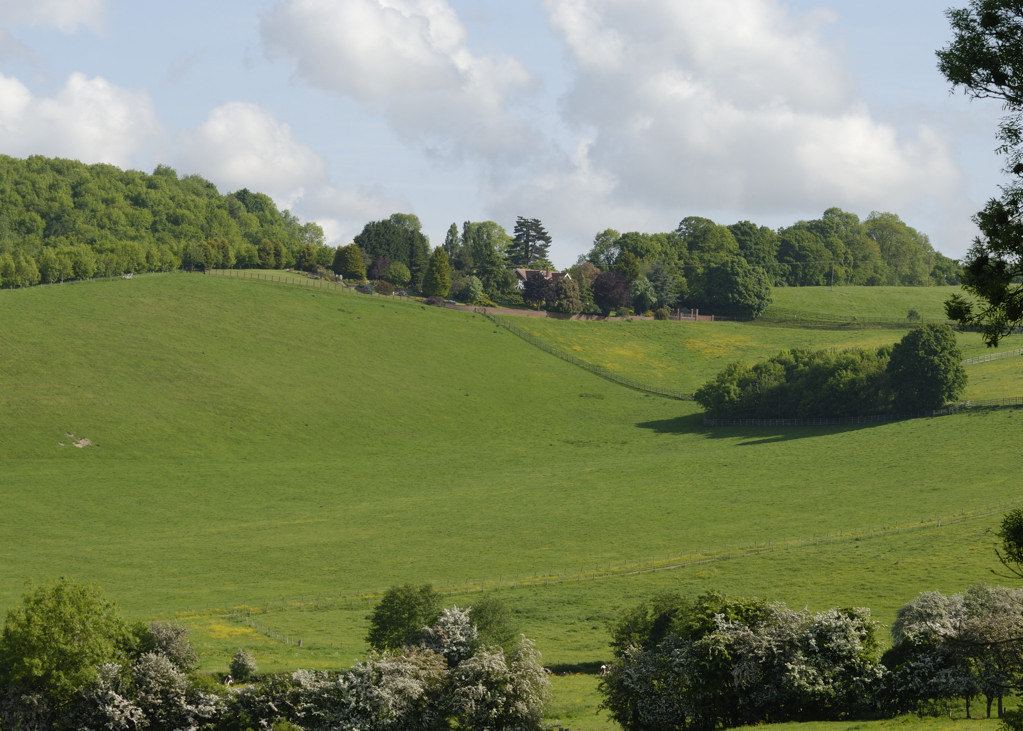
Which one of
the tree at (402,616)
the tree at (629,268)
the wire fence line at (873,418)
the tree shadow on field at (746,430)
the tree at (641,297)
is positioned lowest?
the tree at (402,616)

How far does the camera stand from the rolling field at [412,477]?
64.9 m

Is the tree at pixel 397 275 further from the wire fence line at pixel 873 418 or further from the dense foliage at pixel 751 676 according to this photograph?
the dense foliage at pixel 751 676

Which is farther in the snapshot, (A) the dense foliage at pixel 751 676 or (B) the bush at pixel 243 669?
(B) the bush at pixel 243 669

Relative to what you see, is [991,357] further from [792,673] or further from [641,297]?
[792,673]

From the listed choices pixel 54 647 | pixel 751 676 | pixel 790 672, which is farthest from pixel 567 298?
→ pixel 790 672

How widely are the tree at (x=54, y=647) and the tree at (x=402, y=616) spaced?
11.9m

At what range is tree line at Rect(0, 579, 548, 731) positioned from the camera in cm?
4181

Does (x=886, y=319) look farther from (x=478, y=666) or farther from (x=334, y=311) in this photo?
(x=478, y=666)

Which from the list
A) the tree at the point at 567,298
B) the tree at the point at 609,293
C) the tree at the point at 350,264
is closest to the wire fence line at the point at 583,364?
the tree at the point at 567,298

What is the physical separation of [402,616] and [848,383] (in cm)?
Answer: 7634

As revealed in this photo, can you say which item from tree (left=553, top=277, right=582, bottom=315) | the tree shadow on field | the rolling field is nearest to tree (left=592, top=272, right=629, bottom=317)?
tree (left=553, top=277, right=582, bottom=315)

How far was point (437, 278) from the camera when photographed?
7092 inches

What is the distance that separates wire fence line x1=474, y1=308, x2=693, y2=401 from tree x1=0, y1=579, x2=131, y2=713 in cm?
9966

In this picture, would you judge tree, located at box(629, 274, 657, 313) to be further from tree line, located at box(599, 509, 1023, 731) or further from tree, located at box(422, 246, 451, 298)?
tree line, located at box(599, 509, 1023, 731)
